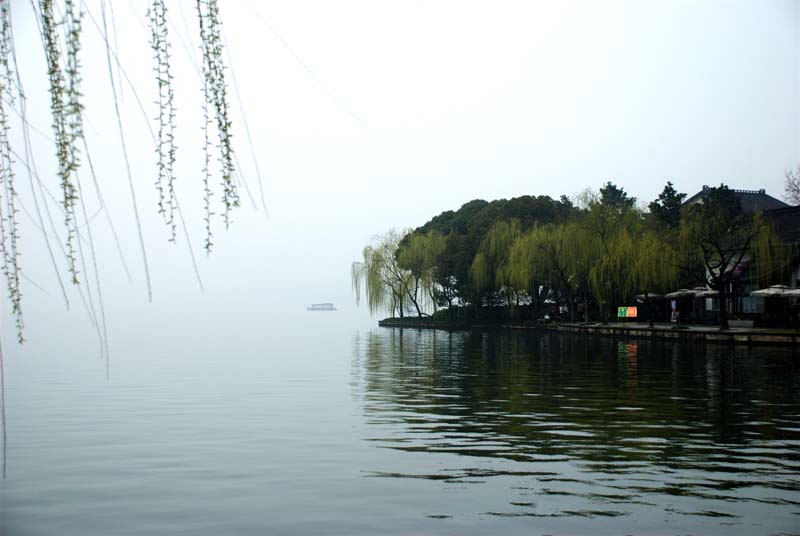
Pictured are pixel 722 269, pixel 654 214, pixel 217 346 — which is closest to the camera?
pixel 722 269

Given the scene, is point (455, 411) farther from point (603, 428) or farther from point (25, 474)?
point (25, 474)

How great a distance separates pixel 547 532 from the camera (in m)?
4.63

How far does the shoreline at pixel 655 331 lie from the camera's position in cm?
2230

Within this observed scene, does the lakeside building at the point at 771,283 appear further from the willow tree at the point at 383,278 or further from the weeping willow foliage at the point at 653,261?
the willow tree at the point at 383,278

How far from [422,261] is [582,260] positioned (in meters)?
14.3

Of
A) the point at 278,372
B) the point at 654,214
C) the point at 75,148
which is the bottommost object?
the point at 278,372

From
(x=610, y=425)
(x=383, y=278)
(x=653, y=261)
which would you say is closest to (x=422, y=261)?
(x=383, y=278)

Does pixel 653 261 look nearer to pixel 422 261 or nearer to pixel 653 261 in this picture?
pixel 653 261

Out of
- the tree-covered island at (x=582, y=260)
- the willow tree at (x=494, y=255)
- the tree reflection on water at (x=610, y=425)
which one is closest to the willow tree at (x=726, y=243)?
the tree-covered island at (x=582, y=260)

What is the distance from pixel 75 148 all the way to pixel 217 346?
27.4m

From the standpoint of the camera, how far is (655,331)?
27875 mm

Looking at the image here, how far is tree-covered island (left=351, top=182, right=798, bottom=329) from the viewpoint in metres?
27.2

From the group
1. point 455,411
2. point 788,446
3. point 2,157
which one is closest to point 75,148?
point 2,157

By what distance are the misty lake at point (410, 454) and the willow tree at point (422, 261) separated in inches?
1175
